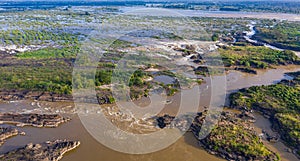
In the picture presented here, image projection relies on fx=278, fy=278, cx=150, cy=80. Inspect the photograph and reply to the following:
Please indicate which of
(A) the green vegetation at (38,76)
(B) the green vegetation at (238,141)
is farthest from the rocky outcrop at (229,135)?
(A) the green vegetation at (38,76)

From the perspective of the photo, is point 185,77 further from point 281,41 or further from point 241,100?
point 281,41

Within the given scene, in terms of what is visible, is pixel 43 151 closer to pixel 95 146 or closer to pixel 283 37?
pixel 95 146

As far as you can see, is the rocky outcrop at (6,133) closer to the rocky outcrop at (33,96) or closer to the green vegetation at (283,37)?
the rocky outcrop at (33,96)

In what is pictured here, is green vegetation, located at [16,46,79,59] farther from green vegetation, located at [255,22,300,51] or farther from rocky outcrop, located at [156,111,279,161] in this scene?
green vegetation, located at [255,22,300,51]

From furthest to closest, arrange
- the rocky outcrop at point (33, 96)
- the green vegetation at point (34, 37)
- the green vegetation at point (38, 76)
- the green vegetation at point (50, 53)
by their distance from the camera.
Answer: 1. the green vegetation at point (34, 37)
2. the green vegetation at point (50, 53)
3. the green vegetation at point (38, 76)
4. the rocky outcrop at point (33, 96)

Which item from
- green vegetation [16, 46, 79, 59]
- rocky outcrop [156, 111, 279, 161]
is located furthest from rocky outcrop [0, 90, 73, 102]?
green vegetation [16, 46, 79, 59]

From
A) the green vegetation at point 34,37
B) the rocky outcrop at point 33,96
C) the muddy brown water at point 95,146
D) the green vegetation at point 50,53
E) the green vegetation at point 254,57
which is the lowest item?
the muddy brown water at point 95,146
